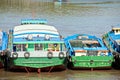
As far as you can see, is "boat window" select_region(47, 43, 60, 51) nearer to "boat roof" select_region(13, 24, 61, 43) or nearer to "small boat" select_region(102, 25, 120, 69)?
"boat roof" select_region(13, 24, 61, 43)

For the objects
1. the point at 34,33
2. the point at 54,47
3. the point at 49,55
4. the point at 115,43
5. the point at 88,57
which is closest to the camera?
the point at 49,55

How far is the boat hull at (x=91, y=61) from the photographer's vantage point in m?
25.1

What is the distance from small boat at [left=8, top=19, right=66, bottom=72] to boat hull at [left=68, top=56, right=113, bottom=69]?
2.88ft

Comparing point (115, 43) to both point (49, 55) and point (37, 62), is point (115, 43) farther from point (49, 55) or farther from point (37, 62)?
point (37, 62)

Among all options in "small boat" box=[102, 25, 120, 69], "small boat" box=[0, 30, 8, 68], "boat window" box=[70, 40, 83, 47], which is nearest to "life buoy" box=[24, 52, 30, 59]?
"small boat" box=[0, 30, 8, 68]

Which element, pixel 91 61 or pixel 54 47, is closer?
pixel 91 61

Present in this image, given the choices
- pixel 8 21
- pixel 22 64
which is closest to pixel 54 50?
pixel 22 64

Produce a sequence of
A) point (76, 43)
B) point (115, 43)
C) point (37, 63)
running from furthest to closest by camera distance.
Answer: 1. point (76, 43)
2. point (115, 43)
3. point (37, 63)

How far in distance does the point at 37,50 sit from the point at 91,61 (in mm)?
3382

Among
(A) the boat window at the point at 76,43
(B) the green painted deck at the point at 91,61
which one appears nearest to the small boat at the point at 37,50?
(B) the green painted deck at the point at 91,61

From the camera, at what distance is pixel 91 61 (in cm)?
2517

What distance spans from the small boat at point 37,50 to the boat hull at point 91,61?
2.88 feet

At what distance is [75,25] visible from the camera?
4731 cm

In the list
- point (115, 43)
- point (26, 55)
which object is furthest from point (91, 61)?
point (26, 55)
